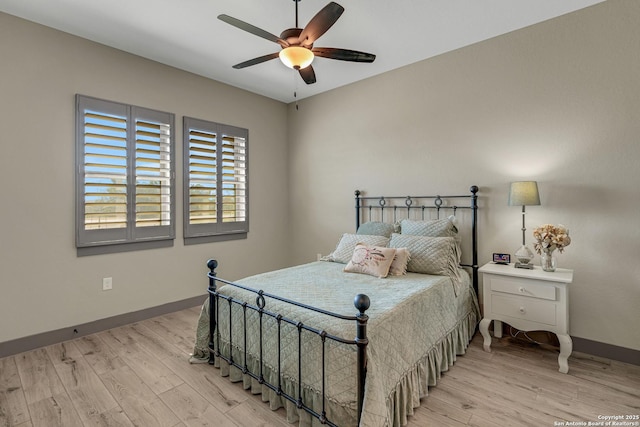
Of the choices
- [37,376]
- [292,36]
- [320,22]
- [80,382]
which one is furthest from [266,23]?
[37,376]

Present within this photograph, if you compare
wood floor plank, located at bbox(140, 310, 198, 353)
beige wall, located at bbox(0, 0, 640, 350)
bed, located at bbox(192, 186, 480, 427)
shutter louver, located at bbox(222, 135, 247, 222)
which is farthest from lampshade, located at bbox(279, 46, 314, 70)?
wood floor plank, located at bbox(140, 310, 198, 353)

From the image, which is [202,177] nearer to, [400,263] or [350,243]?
[350,243]

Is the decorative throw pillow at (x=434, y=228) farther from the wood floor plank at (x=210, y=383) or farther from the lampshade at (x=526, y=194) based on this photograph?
the wood floor plank at (x=210, y=383)

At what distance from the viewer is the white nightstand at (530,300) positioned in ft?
7.55

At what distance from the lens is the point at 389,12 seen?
100 inches

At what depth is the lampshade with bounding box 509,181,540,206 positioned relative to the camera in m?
2.54

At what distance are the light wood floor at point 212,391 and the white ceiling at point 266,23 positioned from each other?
2.85 m

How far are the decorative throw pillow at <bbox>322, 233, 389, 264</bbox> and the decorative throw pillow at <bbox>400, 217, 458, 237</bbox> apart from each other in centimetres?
28

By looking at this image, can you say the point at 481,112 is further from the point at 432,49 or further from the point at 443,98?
the point at 432,49

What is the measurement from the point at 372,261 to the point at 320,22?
1865mm

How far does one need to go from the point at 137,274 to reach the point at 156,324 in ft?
1.87

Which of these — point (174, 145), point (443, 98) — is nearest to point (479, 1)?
point (443, 98)

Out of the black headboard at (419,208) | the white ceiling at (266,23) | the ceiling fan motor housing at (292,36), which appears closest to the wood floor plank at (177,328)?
the black headboard at (419,208)

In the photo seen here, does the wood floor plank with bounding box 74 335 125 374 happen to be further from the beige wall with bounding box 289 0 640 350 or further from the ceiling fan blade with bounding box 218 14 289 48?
the beige wall with bounding box 289 0 640 350
